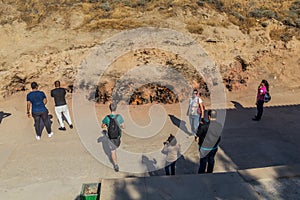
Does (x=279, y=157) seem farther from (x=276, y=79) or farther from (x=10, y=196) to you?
(x=276, y=79)

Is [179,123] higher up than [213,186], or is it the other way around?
[179,123]

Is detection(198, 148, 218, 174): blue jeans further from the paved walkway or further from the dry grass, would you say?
the dry grass

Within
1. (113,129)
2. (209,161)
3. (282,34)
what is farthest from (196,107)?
(282,34)

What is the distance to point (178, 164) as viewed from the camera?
8.36 m

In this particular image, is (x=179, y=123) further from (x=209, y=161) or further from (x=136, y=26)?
(x=136, y=26)

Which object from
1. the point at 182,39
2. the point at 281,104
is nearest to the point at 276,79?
the point at 281,104

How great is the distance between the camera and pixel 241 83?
14828 millimetres

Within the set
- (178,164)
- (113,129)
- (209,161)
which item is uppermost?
(113,129)

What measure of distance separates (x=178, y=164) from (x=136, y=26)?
31.3 ft

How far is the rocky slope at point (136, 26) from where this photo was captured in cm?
1447

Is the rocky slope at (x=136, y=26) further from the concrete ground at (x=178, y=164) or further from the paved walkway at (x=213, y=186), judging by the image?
the paved walkway at (x=213, y=186)

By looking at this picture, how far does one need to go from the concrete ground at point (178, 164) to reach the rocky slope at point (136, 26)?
2908 mm

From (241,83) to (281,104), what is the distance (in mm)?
2280

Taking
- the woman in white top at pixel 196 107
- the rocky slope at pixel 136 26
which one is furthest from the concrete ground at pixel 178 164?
the rocky slope at pixel 136 26
